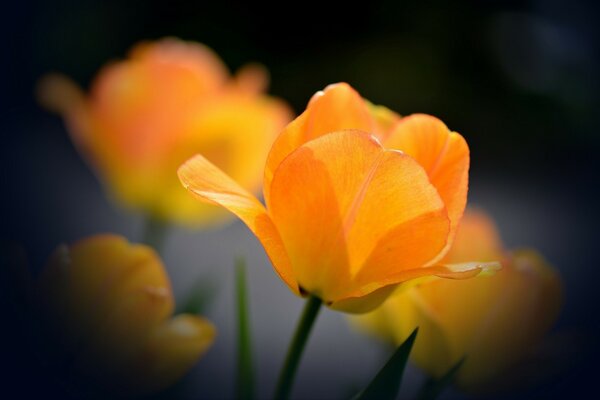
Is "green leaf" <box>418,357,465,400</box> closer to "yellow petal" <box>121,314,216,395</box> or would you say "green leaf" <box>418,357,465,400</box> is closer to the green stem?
"yellow petal" <box>121,314,216,395</box>

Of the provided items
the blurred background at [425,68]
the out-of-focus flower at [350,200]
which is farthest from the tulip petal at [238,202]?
the blurred background at [425,68]

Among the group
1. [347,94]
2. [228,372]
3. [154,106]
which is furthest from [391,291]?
[228,372]

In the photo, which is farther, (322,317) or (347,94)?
(322,317)

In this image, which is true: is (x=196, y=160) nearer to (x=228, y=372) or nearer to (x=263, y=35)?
(x=228, y=372)

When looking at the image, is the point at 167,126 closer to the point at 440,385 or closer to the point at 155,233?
the point at 155,233

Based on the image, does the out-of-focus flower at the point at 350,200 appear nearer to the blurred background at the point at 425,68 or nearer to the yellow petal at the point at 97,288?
the yellow petal at the point at 97,288

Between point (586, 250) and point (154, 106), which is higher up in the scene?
point (154, 106)
